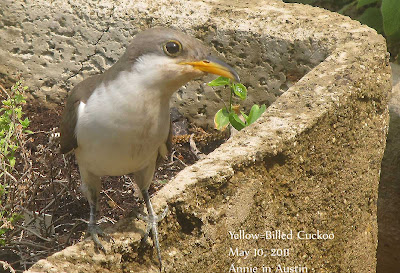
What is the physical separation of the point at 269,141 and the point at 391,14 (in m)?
1.99

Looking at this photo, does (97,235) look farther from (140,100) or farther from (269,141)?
(269,141)

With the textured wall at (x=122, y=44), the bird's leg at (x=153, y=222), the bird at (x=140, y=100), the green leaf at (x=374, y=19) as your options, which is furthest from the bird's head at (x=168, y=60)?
the green leaf at (x=374, y=19)

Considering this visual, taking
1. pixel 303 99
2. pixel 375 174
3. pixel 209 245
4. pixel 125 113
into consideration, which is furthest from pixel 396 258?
pixel 125 113

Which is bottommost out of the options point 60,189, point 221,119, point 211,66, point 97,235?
point 60,189

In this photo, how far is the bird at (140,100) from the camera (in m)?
2.58

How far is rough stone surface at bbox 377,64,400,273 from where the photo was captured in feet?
14.3

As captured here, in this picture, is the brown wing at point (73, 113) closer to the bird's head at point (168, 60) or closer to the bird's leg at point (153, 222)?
the bird's head at point (168, 60)

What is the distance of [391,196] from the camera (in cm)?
458

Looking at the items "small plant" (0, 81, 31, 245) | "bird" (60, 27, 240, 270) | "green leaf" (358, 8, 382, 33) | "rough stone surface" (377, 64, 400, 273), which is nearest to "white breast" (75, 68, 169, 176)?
"bird" (60, 27, 240, 270)

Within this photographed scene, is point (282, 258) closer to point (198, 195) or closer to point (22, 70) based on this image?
point (198, 195)

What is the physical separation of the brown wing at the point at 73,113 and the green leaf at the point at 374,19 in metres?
2.71

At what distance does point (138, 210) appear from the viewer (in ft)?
8.87

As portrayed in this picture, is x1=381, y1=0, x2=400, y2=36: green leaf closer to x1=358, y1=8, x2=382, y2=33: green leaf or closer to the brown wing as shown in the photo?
x1=358, y1=8, x2=382, y2=33: green leaf

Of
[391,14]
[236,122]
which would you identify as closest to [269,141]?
[236,122]
